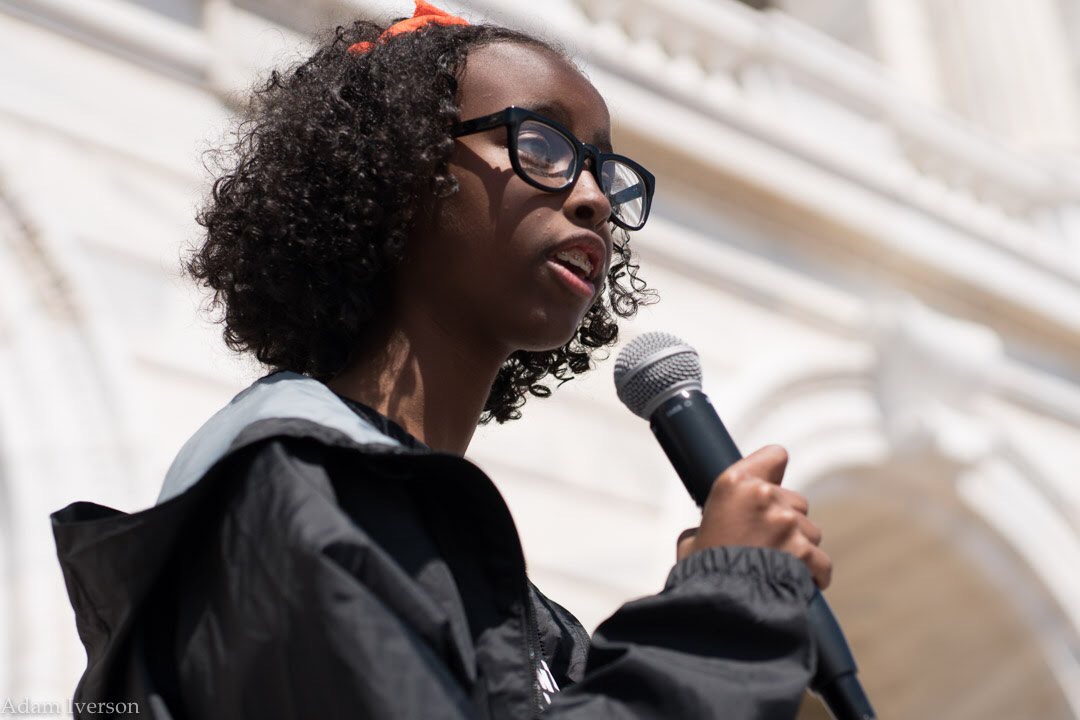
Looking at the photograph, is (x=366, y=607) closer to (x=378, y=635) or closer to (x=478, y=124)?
(x=378, y=635)

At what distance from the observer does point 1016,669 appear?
647 centimetres

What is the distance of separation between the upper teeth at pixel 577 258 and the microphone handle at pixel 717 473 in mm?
204

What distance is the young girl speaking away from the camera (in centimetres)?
126

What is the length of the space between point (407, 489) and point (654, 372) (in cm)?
37

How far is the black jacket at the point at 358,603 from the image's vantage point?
1.24 meters

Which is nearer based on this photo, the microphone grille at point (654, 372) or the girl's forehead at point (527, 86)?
the microphone grille at point (654, 372)

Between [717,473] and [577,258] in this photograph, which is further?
[577,258]

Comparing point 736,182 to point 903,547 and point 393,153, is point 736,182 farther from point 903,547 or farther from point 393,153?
point 393,153

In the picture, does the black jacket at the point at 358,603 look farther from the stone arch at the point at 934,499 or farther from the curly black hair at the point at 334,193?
the stone arch at the point at 934,499

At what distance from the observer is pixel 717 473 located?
1.50 metres

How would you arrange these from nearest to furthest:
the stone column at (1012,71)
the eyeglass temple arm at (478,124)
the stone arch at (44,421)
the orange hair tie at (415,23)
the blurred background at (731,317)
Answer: the eyeglass temple arm at (478,124)
the orange hair tie at (415,23)
the stone arch at (44,421)
the blurred background at (731,317)
the stone column at (1012,71)

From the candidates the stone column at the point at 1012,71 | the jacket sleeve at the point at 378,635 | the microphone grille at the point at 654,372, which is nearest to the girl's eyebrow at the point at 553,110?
the microphone grille at the point at 654,372

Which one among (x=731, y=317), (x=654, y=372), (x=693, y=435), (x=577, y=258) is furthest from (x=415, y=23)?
(x=731, y=317)

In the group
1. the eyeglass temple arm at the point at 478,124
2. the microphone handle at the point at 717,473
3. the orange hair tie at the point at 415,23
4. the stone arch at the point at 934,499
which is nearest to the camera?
the microphone handle at the point at 717,473
